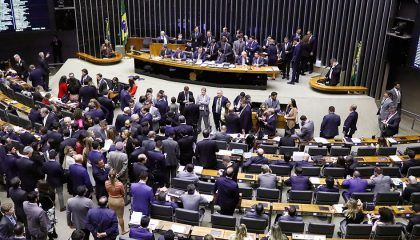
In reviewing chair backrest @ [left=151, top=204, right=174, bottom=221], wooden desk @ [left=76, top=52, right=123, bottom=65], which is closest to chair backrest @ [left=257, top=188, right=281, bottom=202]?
chair backrest @ [left=151, top=204, right=174, bottom=221]

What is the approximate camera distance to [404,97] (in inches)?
627

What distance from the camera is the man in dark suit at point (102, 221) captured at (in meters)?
7.18

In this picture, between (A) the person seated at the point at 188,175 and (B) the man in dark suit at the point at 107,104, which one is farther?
(B) the man in dark suit at the point at 107,104

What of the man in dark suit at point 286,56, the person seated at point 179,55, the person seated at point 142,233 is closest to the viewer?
the person seated at point 142,233

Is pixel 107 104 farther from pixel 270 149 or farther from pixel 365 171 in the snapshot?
pixel 365 171

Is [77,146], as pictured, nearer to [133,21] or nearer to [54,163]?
[54,163]

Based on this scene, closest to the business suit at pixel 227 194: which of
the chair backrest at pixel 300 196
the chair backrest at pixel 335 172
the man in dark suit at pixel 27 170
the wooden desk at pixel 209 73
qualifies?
the chair backrest at pixel 300 196

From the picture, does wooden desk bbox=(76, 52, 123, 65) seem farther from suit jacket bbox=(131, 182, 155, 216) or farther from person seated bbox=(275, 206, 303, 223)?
person seated bbox=(275, 206, 303, 223)

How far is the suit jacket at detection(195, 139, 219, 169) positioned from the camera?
10133mm

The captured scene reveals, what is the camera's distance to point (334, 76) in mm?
16422

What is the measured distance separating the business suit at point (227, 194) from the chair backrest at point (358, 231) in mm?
2100

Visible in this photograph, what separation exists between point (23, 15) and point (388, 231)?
16.4 m

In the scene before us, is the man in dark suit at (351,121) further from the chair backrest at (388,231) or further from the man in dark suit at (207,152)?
the chair backrest at (388,231)

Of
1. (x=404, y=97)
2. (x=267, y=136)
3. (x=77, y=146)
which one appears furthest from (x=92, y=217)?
(x=404, y=97)
